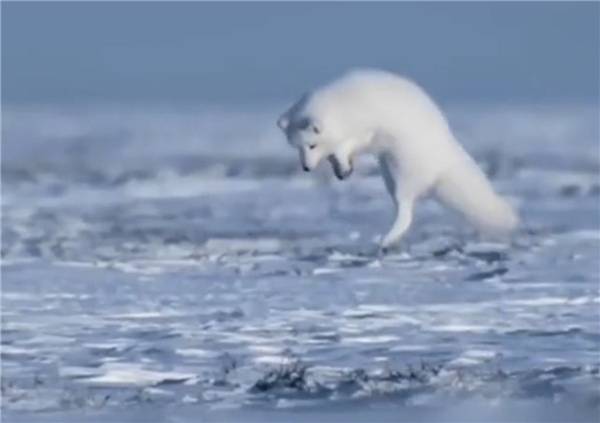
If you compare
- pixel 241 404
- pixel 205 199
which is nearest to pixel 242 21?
pixel 205 199

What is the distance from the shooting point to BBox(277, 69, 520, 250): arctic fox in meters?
2.91

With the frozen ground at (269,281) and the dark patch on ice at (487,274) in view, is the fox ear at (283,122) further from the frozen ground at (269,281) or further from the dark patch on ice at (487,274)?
the dark patch on ice at (487,274)

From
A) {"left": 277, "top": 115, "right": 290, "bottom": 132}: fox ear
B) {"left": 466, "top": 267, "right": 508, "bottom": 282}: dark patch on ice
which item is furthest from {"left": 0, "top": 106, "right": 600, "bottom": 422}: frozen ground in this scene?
{"left": 277, "top": 115, "right": 290, "bottom": 132}: fox ear

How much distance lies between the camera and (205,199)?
316cm

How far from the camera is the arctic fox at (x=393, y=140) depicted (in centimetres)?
291

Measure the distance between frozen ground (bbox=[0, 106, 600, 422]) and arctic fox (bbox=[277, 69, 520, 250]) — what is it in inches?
2.4

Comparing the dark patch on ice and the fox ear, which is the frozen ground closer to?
the dark patch on ice

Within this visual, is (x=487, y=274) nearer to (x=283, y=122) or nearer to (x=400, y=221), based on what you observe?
(x=400, y=221)

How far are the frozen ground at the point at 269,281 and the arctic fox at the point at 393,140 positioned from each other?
2.4 inches

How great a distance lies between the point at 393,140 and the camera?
9.71 ft

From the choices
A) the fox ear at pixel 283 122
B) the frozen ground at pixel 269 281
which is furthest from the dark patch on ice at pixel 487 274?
the fox ear at pixel 283 122

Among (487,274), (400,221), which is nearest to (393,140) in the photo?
(400,221)

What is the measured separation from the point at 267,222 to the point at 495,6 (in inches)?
14.9

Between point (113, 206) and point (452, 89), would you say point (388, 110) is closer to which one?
point (452, 89)
